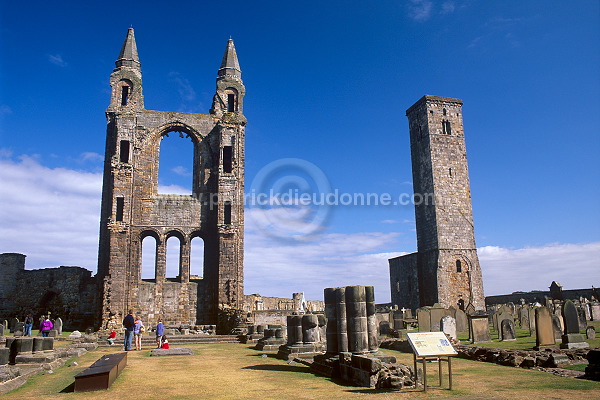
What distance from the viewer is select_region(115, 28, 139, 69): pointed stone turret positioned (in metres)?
27.6

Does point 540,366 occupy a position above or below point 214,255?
below

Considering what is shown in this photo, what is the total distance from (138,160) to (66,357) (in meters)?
15.0

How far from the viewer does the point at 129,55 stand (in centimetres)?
2798

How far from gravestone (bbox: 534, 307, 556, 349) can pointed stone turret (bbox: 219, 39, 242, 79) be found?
2198 cm

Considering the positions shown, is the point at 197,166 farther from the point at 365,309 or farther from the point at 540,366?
the point at 540,366

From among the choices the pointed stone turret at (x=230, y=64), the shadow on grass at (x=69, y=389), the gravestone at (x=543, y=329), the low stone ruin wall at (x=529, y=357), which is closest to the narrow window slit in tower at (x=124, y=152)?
the pointed stone turret at (x=230, y=64)

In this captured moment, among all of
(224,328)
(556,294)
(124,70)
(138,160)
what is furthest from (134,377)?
(556,294)

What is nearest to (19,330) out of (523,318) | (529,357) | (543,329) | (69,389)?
(69,389)

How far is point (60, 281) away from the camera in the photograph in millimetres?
27000

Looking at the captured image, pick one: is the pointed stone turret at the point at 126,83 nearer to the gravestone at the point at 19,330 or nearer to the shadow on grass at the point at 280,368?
the gravestone at the point at 19,330

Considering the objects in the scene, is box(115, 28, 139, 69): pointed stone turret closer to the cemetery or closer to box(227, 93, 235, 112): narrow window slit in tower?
the cemetery

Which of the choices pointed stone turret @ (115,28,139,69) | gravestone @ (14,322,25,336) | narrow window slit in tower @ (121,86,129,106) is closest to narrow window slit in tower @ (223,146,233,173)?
narrow window slit in tower @ (121,86,129,106)

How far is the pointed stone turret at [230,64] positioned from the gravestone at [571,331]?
2223cm

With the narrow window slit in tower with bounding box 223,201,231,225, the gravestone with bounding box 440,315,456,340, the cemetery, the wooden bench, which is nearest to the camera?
the wooden bench
